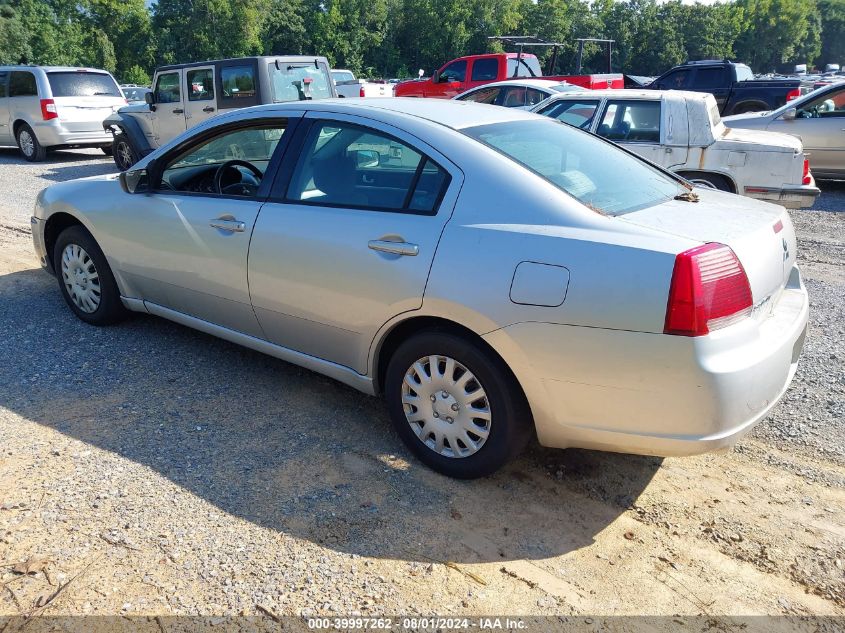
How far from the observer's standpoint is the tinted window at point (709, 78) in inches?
624

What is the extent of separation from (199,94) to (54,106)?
4.08m

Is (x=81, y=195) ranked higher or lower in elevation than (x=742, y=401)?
higher

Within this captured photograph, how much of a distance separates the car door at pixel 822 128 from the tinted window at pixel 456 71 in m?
8.77

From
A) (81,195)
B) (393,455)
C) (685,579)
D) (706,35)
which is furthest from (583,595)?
(706,35)

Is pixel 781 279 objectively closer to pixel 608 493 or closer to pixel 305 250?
pixel 608 493

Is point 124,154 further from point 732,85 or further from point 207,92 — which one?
point 732,85

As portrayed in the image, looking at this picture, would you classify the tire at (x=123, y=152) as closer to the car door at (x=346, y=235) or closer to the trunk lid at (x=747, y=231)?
the car door at (x=346, y=235)

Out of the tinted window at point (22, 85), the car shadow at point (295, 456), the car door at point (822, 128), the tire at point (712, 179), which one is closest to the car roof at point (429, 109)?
the car shadow at point (295, 456)

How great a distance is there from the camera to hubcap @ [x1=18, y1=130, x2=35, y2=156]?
14186 millimetres

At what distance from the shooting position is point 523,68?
17.7m

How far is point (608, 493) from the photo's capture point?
3148mm

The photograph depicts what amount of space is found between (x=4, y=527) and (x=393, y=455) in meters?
1.64

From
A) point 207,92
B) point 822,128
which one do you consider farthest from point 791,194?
point 207,92

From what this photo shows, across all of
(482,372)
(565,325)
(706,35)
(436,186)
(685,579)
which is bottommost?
(685,579)
